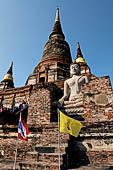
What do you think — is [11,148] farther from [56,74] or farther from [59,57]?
[59,57]

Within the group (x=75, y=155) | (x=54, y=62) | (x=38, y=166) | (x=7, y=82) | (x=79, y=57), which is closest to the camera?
(x=38, y=166)

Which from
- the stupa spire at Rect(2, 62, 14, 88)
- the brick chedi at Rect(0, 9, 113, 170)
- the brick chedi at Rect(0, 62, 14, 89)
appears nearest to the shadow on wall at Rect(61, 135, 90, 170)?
the brick chedi at Rect(0, 9, 113, 170)

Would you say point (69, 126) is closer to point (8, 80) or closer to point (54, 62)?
point (54, 62)

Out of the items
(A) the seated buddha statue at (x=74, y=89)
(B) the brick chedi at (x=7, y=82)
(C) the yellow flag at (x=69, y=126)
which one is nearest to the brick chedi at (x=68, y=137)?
(A) the seated buddha statue at (x=74, y=89)

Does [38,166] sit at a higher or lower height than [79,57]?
lower

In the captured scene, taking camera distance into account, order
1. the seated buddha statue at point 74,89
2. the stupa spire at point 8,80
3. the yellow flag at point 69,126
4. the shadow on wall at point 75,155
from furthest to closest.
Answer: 1. the stupa spire at point 8,80
2. the seated buddha statue at point 74,89
3. the shadow on wall at point 75,155
4. the yellow flag at point 69,126

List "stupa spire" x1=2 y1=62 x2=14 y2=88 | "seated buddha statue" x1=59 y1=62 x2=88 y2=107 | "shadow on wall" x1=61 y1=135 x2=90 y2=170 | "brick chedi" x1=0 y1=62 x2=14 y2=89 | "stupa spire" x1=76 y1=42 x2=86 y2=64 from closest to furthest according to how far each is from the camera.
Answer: "shadow on wall" x1=61 y1=135 x2=90 y2=170, "seated buddha statue" x1=59 y1=62 x2=88 y2=107, "brick chedi" x1=0 y1=62 x2=14 y2=89, "stupa spire" x1=2 y1=62 x2=14 y2=88, "stupa spire" x1=76 y1=42 x2=86 y2=64

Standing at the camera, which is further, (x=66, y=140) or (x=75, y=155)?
(x=75, y=155)

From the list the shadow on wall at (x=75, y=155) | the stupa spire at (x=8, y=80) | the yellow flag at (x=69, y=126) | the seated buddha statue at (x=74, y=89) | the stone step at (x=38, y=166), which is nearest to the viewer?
the stone step at (x=38, y=166)

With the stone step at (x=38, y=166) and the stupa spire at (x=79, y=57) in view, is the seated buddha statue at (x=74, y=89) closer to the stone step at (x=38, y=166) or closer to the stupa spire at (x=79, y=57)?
the stone step at (x=38, y=166)

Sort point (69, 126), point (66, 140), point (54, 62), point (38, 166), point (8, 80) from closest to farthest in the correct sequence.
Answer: point (38, 166)
point (69, 126)
point (66, 140)
point (54, 62)
point (8, 80)

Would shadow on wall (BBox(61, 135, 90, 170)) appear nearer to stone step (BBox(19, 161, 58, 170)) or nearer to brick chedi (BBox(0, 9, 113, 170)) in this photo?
brick chedi (BBox(0, 9, 113, 170))

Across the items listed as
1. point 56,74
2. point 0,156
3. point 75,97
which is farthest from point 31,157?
point 56,74

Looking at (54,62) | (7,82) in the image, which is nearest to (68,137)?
(54,62)
